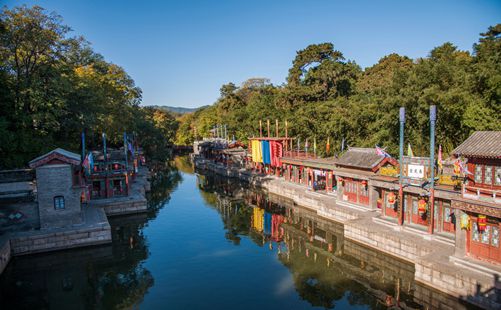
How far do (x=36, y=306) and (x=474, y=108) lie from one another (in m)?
32.8

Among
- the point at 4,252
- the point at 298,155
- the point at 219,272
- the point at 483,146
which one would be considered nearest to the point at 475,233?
the point at 483,146

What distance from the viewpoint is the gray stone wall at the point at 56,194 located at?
23.9m

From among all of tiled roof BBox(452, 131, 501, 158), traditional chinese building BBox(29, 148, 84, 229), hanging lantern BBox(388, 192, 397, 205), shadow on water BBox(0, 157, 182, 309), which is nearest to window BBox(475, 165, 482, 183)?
tiled roof BBox(452, 131, 501, 158)

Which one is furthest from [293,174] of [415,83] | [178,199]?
[415,83]

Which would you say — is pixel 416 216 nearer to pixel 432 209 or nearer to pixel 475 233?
pixel 432 209

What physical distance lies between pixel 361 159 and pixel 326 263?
34.1 feet

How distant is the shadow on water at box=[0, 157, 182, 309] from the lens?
17.5 meters

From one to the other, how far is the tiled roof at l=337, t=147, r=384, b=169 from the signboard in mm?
4337

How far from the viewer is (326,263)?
21812mm

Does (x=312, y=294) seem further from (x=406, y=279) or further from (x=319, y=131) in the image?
(x=319, y=131)

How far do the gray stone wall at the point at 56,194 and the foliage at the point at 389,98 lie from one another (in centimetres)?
2809

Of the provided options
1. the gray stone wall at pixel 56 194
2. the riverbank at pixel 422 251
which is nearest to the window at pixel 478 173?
the riverbank at pixel 422 251

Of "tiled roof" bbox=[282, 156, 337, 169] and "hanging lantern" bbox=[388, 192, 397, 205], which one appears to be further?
"tiled roof" bbox=[282, 156, 337, 169]

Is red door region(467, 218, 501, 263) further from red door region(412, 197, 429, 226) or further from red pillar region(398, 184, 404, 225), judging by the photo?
red pillar region(398, 184, 404, 225)
